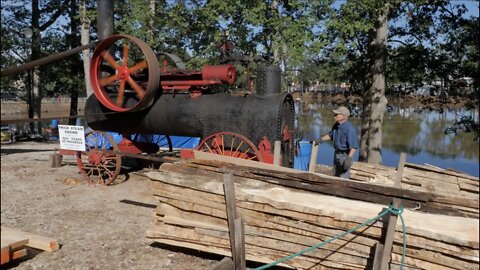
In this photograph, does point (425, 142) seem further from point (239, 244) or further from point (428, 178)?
point (239, 244)

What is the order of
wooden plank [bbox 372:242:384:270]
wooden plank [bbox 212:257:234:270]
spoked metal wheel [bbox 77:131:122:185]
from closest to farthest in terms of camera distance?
wooden plank [bbox 372:242:384:270] → wooden plank [bbox 212:257:234:270] → spoked metal wheel [bbox 77:131:122:185]

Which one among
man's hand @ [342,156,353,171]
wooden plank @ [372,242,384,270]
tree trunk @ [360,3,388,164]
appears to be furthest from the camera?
tree trunk @ [360,3,388,164]

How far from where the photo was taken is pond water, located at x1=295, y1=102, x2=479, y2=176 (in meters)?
6.84

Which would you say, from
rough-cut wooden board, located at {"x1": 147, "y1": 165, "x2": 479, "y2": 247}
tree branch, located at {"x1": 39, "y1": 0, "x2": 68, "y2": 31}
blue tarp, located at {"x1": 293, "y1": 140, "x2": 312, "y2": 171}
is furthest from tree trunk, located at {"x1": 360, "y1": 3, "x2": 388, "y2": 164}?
tree branch, located at {"x1": 39, "y1": 0, "x2": 68, "y2": 31}

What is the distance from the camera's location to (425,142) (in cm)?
1423

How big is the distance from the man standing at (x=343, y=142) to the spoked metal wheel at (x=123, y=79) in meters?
3.31

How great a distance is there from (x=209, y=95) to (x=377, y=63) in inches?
216

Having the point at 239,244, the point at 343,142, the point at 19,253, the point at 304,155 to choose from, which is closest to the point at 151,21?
the point at 304,155

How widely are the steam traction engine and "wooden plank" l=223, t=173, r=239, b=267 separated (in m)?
2.75

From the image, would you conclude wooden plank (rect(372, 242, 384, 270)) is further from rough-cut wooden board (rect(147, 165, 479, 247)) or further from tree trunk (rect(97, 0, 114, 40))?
tree trunk (rect(97, 0, 114, 40))

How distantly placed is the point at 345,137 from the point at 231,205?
3208mm

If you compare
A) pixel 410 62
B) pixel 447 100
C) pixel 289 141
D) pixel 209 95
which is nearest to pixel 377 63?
pixel 410 62

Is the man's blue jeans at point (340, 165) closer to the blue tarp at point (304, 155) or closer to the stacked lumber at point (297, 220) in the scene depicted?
the stacked lumber at point (297, 220)

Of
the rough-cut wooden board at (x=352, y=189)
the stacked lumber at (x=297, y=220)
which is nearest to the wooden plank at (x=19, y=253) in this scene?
the stacked lumber at (x=297, y=220)
